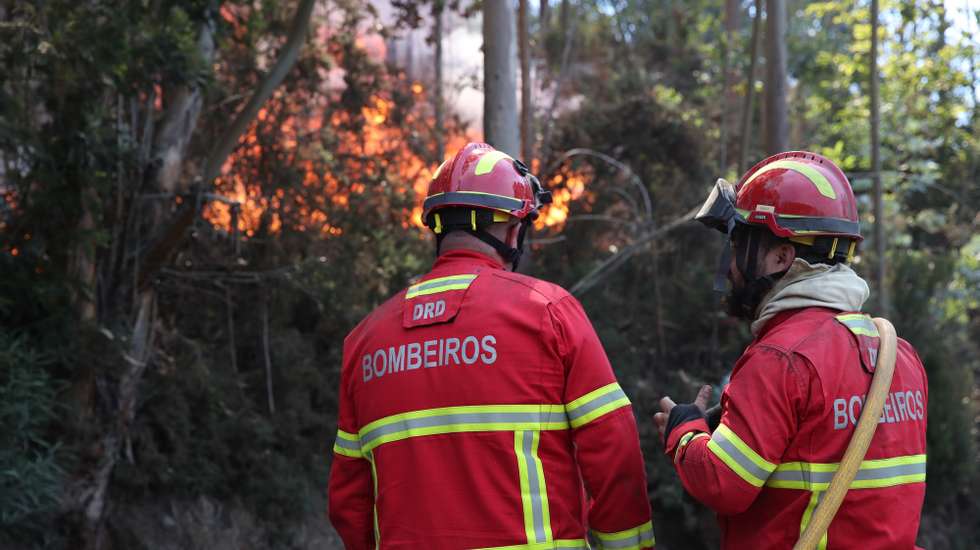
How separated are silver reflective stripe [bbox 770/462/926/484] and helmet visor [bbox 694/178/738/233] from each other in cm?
82

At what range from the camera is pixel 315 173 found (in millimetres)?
10258

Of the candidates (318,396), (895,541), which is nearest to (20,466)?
(318,396)

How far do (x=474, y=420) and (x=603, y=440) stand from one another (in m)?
0.41

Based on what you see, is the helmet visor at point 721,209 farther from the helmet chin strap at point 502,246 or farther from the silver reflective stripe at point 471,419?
the silver reflective stripe at point 471,419

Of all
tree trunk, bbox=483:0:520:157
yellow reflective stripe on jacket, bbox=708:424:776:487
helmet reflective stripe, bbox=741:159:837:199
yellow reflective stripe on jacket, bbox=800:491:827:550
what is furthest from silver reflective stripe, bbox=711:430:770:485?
tree trunk, bbox=483:0:520:157

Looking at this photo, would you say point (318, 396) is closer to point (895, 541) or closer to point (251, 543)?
point (251, 543)

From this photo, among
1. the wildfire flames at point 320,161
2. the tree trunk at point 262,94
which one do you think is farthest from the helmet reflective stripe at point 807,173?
the wildfire flames at point 320,161

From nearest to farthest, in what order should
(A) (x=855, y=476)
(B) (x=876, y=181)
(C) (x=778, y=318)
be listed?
(A) (x=855, y=476), (C) (x=778, y=318), (B) (x=876, y=181)

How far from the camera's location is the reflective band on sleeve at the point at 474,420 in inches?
117

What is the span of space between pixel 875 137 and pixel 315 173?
6.27 metres

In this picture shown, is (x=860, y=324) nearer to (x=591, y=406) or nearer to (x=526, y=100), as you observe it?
(x=591, y=406)

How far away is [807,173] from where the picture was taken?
3.14 metres

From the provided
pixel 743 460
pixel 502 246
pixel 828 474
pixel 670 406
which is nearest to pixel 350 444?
pixel 502 246

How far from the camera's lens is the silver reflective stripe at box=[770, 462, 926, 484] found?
2764mm
